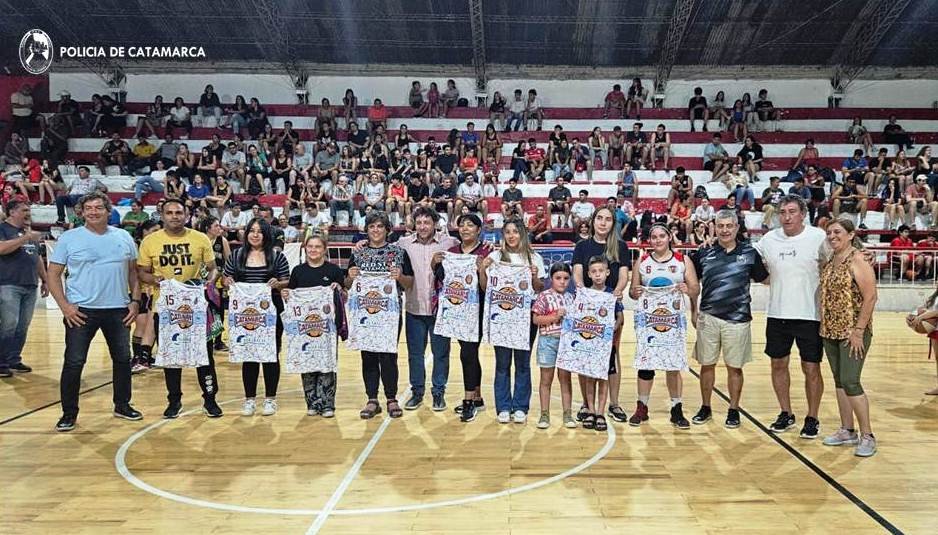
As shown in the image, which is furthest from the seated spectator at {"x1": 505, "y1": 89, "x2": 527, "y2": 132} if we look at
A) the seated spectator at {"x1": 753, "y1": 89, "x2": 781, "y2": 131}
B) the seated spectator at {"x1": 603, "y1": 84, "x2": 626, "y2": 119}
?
the seated spectator at {"x1": 753, "y1": 89, "x2": 781, "y2": 131}

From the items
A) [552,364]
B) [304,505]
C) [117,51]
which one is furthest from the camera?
[117,51]

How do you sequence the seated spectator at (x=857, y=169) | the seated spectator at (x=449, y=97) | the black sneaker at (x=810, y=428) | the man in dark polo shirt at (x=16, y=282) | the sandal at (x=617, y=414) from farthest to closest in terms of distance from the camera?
1. the seated spectator at (x=449, y=97)
2. the seated spectator at (x=857, y=169)
3. the man in dark polo shirt at (x=16, y=282)
4. the sandal at (x=617, y=414)
5. the black sneaker at (x=810, y=428)

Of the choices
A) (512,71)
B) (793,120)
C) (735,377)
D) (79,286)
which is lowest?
(735,377)

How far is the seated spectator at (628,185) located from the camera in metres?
19.1

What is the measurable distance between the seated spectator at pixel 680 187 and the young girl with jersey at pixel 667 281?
1263cm

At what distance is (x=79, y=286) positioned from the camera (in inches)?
247

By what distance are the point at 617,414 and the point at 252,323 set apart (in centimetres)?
339

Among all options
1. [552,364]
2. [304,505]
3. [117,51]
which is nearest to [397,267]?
[552,364]

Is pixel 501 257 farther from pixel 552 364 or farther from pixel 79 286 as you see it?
pixel 79 286

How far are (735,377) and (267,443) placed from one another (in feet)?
13.0

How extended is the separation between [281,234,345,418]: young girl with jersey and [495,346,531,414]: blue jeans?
5.02 ft

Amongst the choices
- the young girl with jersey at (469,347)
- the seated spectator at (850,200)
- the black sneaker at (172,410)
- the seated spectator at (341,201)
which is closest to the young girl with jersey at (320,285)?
the young girl with jersey at (469,347)

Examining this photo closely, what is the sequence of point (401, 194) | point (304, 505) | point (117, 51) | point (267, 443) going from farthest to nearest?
point (117, 51), point (401, 194), point (267, 443), point (304, 505)

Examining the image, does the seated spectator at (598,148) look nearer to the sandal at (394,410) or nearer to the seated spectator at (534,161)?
the seated spectator at (534,161)
